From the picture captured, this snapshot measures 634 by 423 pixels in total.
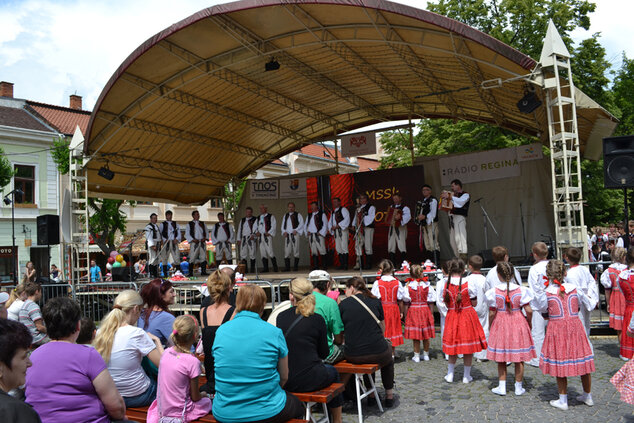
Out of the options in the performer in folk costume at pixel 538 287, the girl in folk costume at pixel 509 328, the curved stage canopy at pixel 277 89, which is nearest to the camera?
the performer in folk costume at pixel 538 287

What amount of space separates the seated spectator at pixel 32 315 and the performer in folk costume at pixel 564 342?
5.98m

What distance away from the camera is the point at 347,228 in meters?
14.8

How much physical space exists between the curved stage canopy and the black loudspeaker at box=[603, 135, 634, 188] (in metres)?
2.30

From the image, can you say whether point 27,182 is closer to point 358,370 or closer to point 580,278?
point 358,370

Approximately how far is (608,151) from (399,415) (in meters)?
5.28

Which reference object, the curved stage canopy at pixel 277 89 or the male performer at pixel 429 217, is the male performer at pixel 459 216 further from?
the curved stage canopy at pixel 277 89

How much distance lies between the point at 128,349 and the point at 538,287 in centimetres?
456

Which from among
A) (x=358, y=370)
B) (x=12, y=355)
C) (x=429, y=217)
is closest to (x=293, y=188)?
(x=429, y=217)

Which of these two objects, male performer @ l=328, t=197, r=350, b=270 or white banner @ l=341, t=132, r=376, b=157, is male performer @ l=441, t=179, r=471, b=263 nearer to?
male performer @ l=328, t=197, r=350, b=270

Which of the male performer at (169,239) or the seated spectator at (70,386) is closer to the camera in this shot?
the seated spectator at (70,386)

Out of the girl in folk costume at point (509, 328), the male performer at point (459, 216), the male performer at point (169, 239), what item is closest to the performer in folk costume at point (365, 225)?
the male performer at point (459, 216)

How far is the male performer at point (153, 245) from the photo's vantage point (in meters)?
15.0

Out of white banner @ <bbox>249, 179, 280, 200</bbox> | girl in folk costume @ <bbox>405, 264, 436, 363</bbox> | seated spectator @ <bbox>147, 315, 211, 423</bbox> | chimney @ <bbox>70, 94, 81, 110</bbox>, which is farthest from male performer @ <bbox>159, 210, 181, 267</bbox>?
chimney @ <bbox>70, 94, 81, 110</bbox>

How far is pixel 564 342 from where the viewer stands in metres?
5.08
